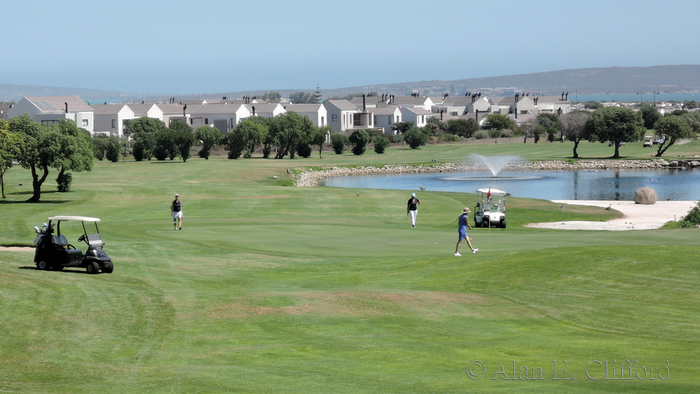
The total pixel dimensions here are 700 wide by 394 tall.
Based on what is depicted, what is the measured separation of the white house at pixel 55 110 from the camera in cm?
14362

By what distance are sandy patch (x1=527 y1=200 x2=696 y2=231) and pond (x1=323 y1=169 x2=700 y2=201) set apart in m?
13.7

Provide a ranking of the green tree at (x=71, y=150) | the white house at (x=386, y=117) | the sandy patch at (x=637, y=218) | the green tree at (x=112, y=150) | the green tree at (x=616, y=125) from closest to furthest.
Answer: the sandy patch at (x=637, y=218) → the green tree at (x=71, y=150) → the green tree at (x=112, y=150) → the green tree at (x=616, y=125) → the white house at (x=386, y=117)

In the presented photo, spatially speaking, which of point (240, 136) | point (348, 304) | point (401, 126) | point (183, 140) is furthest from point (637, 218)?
point (401, 126)

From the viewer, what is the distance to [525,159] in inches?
5123

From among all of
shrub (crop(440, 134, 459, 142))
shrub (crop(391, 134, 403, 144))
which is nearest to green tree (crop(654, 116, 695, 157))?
shrub (crop(440, 134, 459, 142))

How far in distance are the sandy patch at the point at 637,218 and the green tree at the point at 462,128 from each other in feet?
407

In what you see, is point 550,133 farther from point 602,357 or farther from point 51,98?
point 602,357

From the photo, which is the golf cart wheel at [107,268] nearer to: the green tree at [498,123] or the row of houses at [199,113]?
the row of houses at [199,113]

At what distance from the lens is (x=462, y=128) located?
190875mm

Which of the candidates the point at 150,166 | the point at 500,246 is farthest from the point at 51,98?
the point at 500,246

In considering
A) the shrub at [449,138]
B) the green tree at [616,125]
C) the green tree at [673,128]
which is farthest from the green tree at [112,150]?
the green tree at [673,128]

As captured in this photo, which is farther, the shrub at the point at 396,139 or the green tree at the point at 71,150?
the shrub at the point at 396,139

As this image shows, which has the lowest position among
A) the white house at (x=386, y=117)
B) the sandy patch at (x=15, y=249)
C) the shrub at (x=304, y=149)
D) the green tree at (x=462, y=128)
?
the sandy patch at (x=15, y=249)

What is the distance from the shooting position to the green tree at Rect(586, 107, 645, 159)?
5025 inches
